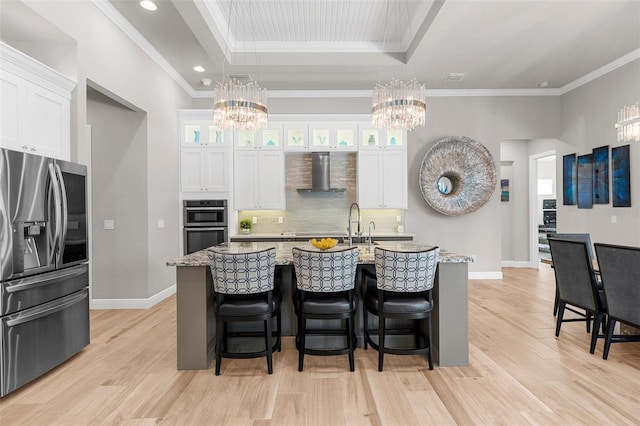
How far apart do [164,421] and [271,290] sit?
1053 mm

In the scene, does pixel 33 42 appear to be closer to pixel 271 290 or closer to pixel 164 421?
pixel 271 290

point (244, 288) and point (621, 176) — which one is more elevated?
point (621, 176)

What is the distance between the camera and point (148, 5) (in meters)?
3.59

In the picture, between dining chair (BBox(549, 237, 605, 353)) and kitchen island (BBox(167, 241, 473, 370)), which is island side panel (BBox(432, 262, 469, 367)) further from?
dining chair (BBox(549, 237, 605, 353))

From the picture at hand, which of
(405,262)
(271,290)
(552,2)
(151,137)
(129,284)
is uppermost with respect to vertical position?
(552,2)

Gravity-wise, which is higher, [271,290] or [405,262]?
[405,262]

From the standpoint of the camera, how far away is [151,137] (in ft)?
15.4

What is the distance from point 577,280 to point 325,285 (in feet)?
8.00

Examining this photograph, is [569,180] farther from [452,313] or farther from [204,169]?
[204,169]

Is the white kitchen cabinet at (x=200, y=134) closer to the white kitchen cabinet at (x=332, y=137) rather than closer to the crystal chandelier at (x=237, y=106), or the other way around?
the white kitchen cabinet at (x=332, y=137)

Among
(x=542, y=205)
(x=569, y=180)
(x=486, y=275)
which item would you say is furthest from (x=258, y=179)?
(x=542, y=205)

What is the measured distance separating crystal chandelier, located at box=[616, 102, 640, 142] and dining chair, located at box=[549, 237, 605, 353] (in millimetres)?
1449

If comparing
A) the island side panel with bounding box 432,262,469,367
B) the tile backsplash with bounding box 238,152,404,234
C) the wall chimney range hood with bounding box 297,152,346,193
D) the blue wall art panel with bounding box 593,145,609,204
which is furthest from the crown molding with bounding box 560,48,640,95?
the island side panel with bounding box 432,262,469,367

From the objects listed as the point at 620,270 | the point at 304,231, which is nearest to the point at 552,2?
the point at 620,270
